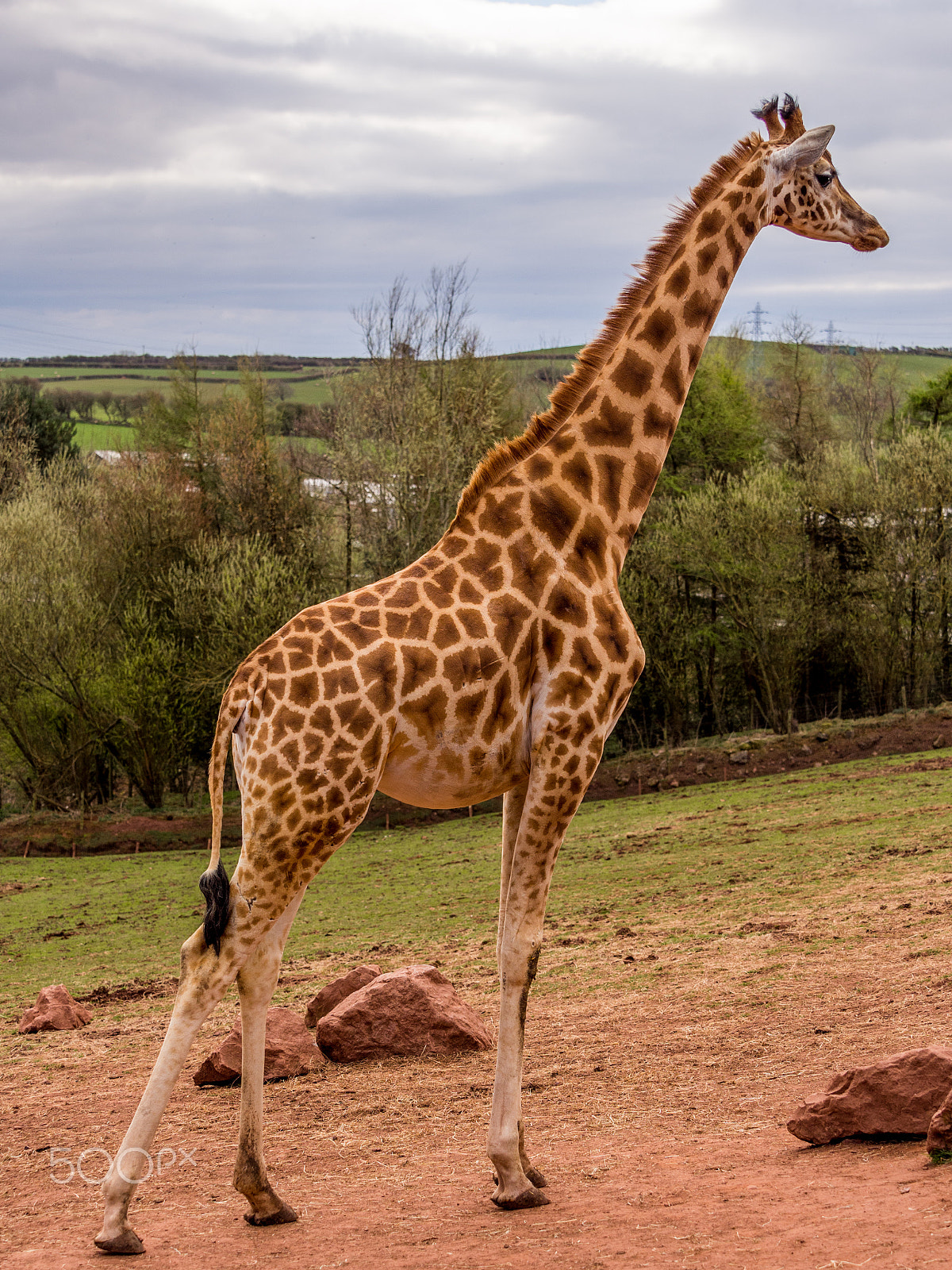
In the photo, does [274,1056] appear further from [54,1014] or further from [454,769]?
[454,769]

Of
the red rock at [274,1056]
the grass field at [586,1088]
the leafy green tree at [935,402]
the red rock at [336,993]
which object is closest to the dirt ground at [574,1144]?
the grass field at [586,1088]

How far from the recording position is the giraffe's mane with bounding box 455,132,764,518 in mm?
5715

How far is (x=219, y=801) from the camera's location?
554 cm

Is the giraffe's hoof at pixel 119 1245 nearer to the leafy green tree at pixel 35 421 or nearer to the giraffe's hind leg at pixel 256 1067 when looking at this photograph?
the giraffe's hind leg at pixel 256 1067

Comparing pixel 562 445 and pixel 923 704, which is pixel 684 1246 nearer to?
pixel 562 445

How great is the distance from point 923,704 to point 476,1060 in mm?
28767

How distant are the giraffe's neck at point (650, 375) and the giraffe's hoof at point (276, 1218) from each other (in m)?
3.54

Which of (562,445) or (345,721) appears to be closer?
(345,721)

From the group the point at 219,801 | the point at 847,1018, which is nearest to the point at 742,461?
the point at 847,1018

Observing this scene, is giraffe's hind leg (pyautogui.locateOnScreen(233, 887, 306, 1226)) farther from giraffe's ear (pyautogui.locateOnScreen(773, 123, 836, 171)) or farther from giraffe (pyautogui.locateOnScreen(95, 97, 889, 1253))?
giraffe's ear (pyautogui.locateOnScreen(773, 123, 836, 171))

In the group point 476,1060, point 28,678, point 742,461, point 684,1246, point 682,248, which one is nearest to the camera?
point 684,1246

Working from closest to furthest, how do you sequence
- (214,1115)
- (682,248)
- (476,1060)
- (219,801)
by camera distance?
(219,801) → (682,248) → (214,1115) → (476,1060)

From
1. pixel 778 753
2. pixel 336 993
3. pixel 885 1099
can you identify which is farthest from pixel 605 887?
pixel 778 753

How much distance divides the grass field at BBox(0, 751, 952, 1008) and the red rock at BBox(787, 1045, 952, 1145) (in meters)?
3.52
